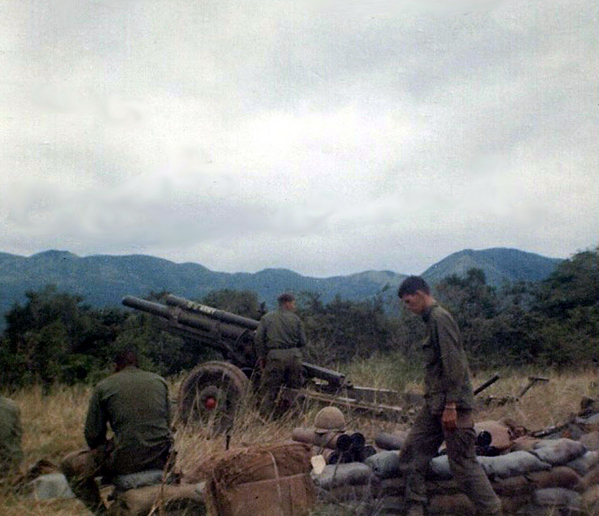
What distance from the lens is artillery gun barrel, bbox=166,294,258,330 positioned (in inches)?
396

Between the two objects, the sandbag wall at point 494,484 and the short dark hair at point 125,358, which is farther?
the sandbag wall at point 494,484

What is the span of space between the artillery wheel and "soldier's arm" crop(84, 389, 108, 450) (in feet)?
11.6

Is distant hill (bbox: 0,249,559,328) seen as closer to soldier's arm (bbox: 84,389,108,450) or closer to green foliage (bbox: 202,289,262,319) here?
green foliage (bbox: 202,289,262,319)

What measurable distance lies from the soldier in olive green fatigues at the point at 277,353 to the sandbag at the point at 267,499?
4.50 metres

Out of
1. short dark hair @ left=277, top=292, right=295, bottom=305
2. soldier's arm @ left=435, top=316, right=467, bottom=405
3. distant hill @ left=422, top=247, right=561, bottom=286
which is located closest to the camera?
soldier's arm @ left=435, top=316, right=467, bottom=405

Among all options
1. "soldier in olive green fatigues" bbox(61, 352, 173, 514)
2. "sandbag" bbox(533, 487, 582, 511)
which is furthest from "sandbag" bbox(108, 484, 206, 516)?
"sandbag" bbox(533, 487, 582, 511)

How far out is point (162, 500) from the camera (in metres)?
5.00

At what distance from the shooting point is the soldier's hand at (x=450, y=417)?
5.42 meters

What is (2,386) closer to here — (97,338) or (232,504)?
(97,338)

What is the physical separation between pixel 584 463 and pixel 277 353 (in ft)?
13.5

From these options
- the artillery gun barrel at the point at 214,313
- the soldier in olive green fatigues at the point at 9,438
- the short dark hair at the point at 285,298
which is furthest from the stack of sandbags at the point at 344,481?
the artillery gun barrel at the point at 214,313

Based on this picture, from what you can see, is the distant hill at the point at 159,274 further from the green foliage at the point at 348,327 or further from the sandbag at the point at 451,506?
the sandbag at the point at 451,506

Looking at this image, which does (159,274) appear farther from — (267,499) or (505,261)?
(267,499)

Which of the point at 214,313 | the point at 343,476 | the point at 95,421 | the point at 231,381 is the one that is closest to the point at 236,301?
the point at 214,313
